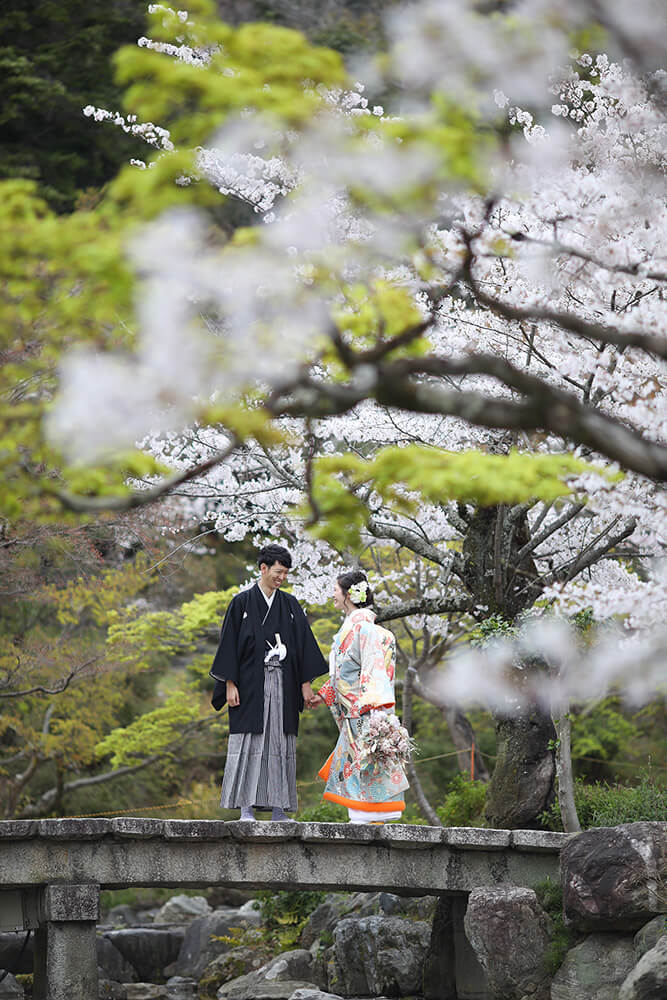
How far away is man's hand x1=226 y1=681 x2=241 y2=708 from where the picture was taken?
7.93 metres

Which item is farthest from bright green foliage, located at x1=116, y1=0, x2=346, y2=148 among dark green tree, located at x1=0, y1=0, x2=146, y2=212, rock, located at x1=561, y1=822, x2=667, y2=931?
dark green tree, located at x1=0, y1=0, x2=146, y2=212

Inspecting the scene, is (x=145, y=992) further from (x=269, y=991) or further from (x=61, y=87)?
(x=61, y=87)

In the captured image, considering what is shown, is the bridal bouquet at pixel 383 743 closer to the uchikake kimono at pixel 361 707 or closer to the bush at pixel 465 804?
the uchikake kimono at pixel 361 707

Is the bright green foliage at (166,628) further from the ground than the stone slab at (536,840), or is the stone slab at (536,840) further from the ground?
the bright green foliage at (166,628)

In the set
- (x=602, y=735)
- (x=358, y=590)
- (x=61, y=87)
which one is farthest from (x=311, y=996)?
(x=61, y=87)

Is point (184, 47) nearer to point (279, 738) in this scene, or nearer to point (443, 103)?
point (279, 738)

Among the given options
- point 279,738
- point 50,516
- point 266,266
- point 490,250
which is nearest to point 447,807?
point 279,738

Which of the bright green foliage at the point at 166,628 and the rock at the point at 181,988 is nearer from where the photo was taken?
the rock at the point at 181,988

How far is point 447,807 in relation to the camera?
973 cm

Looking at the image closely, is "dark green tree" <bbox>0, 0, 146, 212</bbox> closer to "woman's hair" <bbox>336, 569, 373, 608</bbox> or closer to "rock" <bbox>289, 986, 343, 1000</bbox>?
"woman's hair" <bbox>336, 569, 373, 608</bbox>

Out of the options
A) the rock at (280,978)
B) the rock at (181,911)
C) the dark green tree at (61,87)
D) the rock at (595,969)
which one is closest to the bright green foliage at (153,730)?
the rock at (181,911)

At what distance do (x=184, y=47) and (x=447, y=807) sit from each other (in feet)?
21.6

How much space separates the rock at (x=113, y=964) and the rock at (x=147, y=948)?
10cm

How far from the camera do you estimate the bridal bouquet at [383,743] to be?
25.5 ft
